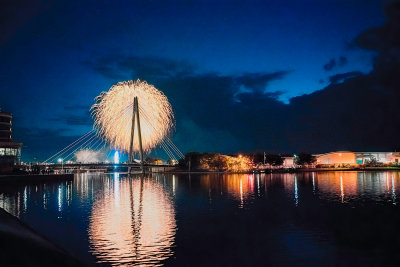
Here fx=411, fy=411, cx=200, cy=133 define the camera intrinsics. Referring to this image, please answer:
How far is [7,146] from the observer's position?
11875 cm

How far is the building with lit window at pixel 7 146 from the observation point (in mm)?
118312

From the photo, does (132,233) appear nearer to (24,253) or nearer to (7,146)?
(24,253)

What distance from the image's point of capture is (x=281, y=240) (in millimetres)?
24281

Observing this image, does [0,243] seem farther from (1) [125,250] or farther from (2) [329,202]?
(2) [329,202]

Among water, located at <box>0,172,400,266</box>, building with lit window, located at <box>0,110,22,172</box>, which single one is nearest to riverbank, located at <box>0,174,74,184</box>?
building with lit window, located at <box>0,110,22,172</box>

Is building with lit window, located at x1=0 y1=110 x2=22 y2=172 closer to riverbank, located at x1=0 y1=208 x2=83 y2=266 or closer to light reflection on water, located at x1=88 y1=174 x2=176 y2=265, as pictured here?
light reflection on water, located at x1=88 y1=174 x2=176 y2=265

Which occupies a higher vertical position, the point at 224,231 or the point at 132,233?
the point at 132,233

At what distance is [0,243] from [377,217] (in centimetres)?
2900

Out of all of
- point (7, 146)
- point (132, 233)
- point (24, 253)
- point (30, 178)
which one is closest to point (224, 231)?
point (132, 233)

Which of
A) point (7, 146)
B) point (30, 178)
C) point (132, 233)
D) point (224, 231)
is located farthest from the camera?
point (7, 146)

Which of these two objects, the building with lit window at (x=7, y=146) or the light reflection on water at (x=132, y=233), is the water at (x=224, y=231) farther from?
the building with lit window at (x=7, y=146)

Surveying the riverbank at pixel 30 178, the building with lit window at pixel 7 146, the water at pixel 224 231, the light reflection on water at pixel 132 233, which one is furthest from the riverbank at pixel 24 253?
the building with lit window at pixel 7 146

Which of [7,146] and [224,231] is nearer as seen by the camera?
[224,231]

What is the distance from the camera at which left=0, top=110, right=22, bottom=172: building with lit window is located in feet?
388
